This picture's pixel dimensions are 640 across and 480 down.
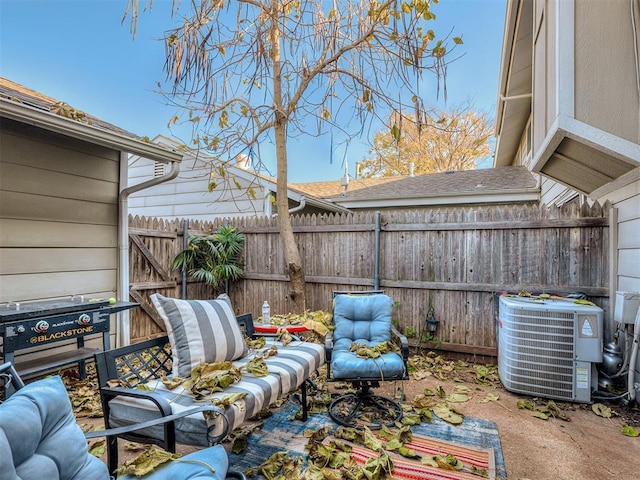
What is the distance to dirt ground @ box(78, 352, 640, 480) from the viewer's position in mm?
2285

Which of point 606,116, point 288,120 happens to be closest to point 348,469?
point 606,116

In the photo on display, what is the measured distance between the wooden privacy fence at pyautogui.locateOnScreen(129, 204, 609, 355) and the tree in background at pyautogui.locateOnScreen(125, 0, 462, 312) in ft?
2.00

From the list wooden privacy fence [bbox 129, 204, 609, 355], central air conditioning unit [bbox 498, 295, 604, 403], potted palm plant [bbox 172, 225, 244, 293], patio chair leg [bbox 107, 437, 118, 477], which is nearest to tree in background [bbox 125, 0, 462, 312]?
wooden privacy fence [bbox 129, 204, 609, 355]

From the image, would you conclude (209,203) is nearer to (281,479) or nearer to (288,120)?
(288,120)

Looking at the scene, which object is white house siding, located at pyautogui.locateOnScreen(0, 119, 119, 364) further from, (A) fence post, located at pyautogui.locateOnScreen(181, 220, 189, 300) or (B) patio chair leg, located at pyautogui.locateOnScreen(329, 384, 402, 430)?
(B) patio chair leg, located at pyautogui.locateOnScreen(329, 384, 402, 430)

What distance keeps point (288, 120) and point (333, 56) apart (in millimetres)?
1007

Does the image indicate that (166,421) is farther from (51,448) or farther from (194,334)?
(194,334)

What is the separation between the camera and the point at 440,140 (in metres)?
14.7

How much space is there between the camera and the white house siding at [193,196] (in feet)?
23.8

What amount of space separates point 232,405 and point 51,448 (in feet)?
2.87

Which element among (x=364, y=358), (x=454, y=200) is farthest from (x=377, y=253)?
(x=454, y=200)

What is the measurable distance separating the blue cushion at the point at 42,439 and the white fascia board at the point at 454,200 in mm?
7311

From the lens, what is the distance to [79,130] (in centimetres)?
328

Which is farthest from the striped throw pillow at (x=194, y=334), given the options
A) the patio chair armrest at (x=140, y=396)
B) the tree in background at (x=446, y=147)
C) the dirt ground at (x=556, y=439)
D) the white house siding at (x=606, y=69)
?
the tree in background at (x=446, y=147)
